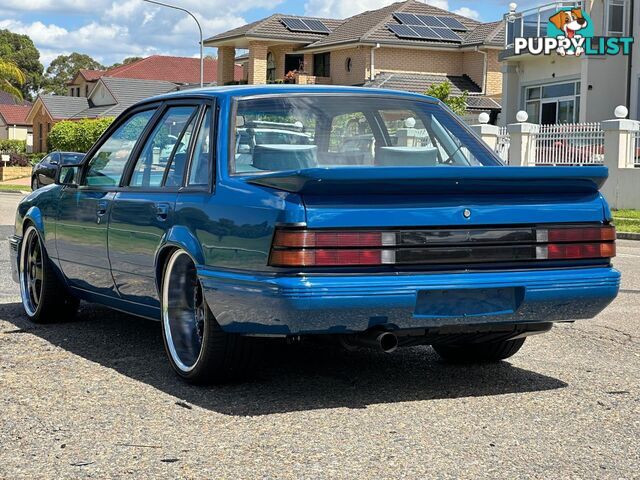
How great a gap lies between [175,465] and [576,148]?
24.1 metres

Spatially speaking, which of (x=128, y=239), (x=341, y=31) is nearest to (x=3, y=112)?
(x=341, y=31)

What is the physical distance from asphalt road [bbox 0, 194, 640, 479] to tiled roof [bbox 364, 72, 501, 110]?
45081mm

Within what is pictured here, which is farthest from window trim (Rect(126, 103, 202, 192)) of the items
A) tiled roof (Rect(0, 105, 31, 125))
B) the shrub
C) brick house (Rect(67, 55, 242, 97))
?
tiled roof (Rect(0, 105, 31, 125))

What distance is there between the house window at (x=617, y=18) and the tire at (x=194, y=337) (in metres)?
34.0

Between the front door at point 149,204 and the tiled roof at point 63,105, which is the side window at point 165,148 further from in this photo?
the tiled roof at point 63,105

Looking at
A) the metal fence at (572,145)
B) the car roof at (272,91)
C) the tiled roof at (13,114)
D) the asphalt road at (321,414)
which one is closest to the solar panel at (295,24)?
the metal fence at (572,145)

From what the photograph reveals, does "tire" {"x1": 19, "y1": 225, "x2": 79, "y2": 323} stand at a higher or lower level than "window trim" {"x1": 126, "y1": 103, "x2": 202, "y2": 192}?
lower

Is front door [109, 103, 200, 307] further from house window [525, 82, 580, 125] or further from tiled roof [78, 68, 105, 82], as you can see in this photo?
tiled roof [78, 68, 105, 82]

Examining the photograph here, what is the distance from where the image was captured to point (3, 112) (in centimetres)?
10662

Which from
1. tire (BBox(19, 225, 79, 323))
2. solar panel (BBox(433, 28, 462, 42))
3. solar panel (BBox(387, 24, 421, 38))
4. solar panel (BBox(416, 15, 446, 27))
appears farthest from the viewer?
solar panel (BBox(416, 15, 446, 27))

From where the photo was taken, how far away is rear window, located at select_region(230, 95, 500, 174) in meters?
6.16

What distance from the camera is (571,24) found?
123 ft

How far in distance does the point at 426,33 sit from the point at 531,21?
15.8 m

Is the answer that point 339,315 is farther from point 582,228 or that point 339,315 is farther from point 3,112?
point 3,112
